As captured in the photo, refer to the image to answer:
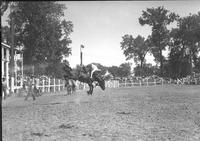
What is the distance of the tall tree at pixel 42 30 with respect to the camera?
9.48 metres

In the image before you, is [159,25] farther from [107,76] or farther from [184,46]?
[107,76]

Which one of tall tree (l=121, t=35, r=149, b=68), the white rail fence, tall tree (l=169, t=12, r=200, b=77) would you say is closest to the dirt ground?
the white rail fence

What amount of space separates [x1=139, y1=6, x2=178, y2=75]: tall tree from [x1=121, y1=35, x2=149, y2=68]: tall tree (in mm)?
211

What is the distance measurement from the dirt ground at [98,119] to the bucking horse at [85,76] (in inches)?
18.1

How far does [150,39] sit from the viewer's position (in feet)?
31.3

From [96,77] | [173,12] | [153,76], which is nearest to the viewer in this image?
[173,12]

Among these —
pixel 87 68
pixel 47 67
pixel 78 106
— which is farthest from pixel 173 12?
pixel 78 106

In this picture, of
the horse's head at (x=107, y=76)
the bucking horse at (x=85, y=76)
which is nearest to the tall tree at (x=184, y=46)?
the horse's head at (x=107, y=76)

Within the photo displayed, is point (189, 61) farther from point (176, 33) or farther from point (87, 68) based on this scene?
point (87, 68)

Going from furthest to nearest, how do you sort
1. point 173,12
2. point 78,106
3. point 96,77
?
1. point 78,106
2. point 96,77
3. point 173,12

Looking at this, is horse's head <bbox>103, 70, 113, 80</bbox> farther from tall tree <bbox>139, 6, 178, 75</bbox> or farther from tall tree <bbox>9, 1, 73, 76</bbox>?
tall tree <bbox>139, 6, 178, 75</bbox>

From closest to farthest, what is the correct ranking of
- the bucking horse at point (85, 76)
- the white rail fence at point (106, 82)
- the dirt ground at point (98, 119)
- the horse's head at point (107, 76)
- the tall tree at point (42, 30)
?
the dirt ground at point (98, 119)
the tall tree at point (42, 30)
the white rail fence at point (106, 82)
the bucking horse at point (85, 76)
the horse's head at point (107, 76)

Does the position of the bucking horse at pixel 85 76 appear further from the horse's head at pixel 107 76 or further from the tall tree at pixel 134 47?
the tall tree at pixel 134 47

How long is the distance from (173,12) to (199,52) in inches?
44.9
